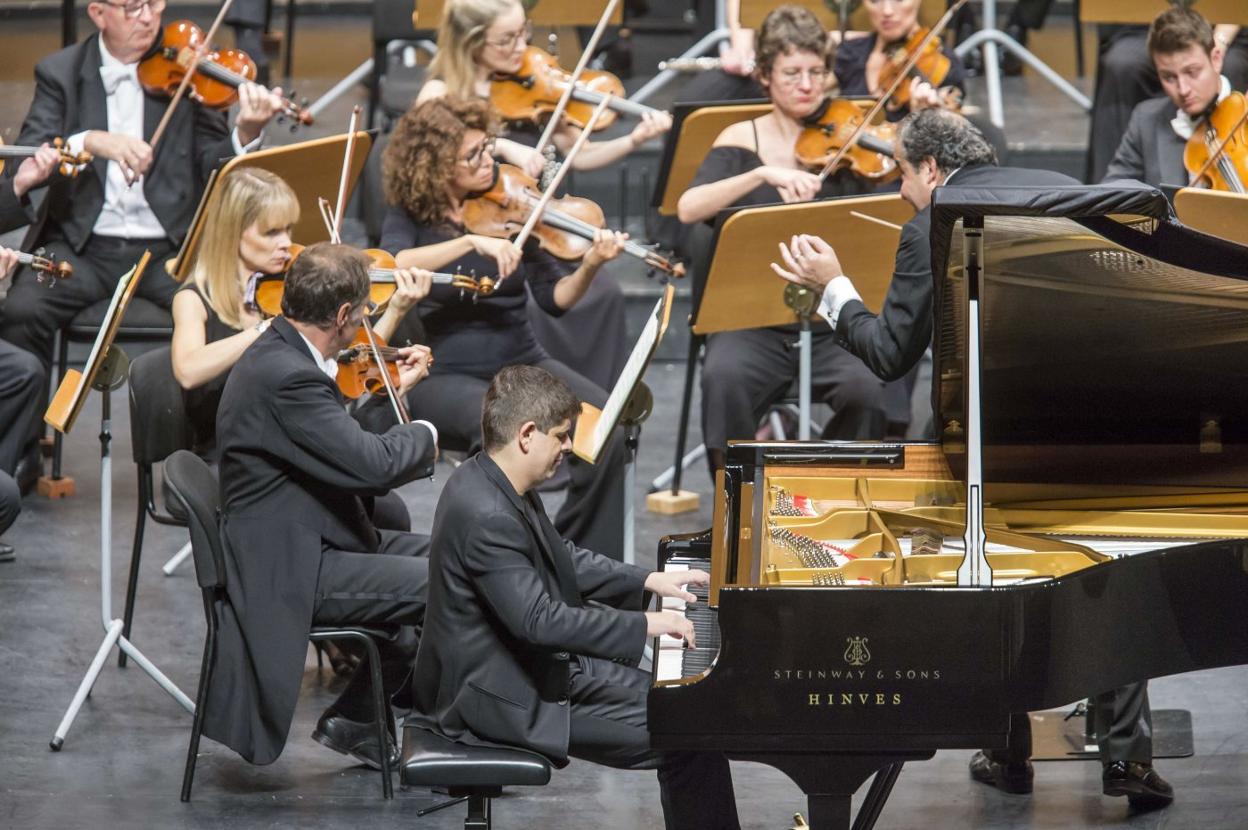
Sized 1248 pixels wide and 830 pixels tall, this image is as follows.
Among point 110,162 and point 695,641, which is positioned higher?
point 110,162

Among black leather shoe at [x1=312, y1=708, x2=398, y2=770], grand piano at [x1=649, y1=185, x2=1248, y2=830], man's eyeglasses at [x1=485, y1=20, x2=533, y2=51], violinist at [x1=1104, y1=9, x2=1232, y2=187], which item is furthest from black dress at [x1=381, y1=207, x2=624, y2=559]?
violinist at [x1=1104, y1=9, x2=1232, y2=187]

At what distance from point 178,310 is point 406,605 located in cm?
112

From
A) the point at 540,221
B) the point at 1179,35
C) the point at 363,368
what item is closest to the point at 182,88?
the point at 540,221

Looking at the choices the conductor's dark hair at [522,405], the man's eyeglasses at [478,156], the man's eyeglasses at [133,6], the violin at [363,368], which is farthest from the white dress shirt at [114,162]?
the conductor's dark hair at [522,405]

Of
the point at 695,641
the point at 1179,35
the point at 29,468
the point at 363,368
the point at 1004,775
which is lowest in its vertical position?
the point at 1004,775

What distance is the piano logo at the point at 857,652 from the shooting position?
2.87 meters

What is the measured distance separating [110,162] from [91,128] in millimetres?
125

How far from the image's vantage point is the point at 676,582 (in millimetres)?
3330

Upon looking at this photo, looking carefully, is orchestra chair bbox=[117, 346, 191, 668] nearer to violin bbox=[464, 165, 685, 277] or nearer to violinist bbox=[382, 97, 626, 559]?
violinist bbox=[382, 97, 626, 559]

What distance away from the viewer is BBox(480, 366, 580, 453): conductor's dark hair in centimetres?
327

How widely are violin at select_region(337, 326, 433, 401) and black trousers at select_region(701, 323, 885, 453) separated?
116cm

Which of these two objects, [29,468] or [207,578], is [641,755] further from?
[29,468]

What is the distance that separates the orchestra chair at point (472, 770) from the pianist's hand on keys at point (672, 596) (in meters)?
0.31

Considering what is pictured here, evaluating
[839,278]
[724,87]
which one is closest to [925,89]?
[724,87]
